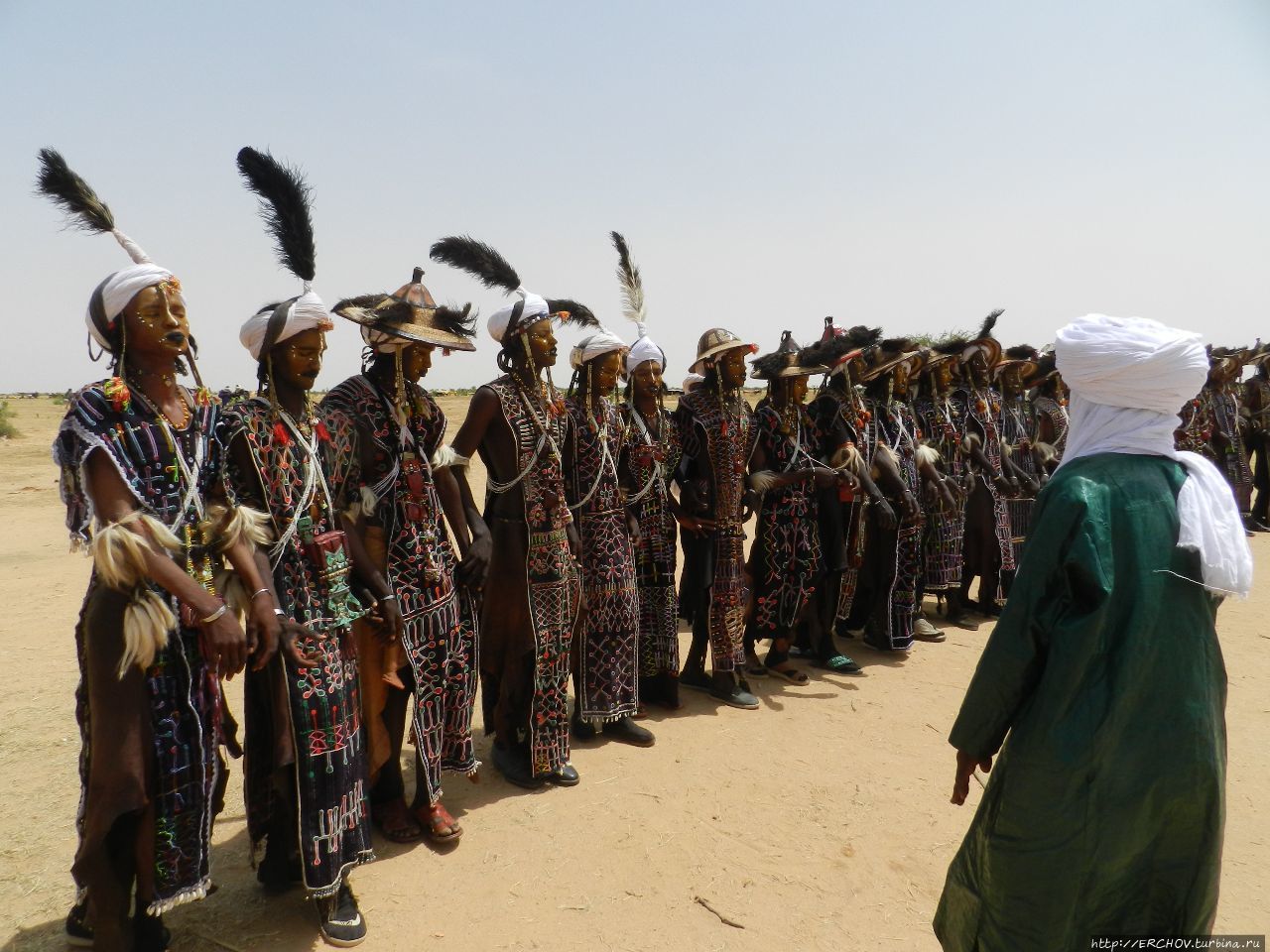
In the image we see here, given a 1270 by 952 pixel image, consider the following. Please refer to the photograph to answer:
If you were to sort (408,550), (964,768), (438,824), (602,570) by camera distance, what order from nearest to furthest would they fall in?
(964,768), (408,550), (438,824), (602,570)

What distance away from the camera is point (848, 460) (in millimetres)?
6070

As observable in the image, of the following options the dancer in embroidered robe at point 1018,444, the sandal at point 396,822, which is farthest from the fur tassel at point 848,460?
the sandal at point 396,822

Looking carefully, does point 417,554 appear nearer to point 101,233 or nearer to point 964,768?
point 101,233

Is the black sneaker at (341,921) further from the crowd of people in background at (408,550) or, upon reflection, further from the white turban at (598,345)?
the white turban at (598,345)

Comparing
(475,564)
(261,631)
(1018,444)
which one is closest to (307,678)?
(261,631)

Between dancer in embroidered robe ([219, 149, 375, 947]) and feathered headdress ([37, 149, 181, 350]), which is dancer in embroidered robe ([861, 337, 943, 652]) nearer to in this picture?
dancer in embroidered robe ([219, 149, 375, 947])

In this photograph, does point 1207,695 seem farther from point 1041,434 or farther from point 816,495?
point 1041,434

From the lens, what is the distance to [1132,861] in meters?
2.11

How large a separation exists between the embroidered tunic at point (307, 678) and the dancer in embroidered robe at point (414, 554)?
362 millimetres

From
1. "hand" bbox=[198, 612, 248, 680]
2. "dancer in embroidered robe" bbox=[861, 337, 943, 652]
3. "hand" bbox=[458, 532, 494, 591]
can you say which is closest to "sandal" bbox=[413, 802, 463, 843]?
"hand" bbox=[458, 532, 494, 591]

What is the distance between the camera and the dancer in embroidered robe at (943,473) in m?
7.15

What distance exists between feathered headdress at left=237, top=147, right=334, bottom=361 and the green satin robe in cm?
261

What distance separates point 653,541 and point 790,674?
1.62m

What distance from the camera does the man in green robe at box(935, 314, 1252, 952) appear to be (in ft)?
6.79
